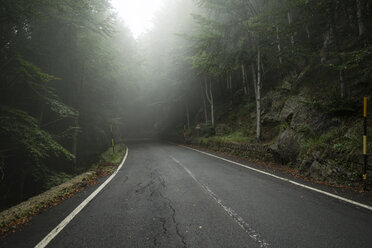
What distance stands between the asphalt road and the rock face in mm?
2555

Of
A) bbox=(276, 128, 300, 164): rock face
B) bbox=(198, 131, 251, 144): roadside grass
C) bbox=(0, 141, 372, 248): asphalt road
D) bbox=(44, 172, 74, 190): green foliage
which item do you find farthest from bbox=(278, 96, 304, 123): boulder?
bbox=(44, 172, 74, 190): green foliage

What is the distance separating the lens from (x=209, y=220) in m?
3.00

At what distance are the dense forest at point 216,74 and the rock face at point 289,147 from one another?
0.13 ft

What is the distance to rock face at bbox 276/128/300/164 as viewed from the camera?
6759 millimetres

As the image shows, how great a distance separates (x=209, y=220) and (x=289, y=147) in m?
5.54

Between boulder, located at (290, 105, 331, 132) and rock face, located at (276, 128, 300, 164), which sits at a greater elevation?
boulder, located at (290, 105, 331, 132)

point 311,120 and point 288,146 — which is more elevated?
point 311,120

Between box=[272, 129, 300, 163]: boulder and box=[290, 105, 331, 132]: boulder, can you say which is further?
box=[290, 105, 331, 132]: boulder

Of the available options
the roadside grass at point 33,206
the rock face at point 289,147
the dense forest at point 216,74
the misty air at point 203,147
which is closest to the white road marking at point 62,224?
the misty air at point 203,147

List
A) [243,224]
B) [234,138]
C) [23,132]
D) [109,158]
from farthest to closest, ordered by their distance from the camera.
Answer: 1. [234,138]
2. [109,158]
3. [23,132]
4. [243,224]

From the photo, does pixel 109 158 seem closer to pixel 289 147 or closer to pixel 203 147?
pixel 203 147

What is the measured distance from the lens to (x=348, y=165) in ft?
15.3

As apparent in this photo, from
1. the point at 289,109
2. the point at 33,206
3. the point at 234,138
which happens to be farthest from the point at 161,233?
the point at 234,138

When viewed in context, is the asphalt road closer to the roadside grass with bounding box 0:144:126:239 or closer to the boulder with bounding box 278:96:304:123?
the roadside grass with bounding box 0:144:126:239
